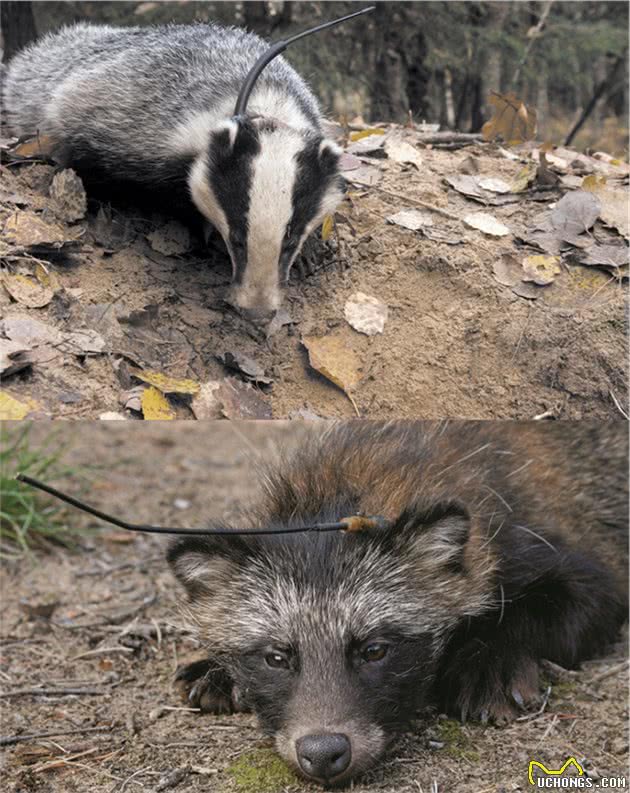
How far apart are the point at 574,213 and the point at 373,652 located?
2.11m

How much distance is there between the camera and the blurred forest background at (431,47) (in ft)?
12.1

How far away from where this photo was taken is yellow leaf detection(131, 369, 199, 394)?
104 inches

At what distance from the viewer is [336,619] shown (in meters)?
2.01

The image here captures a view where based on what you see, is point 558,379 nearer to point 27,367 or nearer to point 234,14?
point 27,367

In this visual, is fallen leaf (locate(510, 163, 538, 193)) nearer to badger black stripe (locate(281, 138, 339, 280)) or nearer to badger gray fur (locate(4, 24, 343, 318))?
badger gray fur (locate(4, 24, 343, 318))

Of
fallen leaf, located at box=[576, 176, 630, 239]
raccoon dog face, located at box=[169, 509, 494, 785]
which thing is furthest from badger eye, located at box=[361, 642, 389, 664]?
fallen leaf, located at box=[576, 176, 630, 239]

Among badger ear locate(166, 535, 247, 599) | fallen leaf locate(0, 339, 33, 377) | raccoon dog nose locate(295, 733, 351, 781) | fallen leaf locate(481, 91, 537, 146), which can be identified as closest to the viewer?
raccoon dog nose locate(295, 733, 351, 781)

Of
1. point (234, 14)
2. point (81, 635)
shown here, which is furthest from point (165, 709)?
point (234, 14)

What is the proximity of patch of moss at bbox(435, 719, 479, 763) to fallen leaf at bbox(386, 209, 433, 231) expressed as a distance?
185 cm

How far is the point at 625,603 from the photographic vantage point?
2662 millimetres

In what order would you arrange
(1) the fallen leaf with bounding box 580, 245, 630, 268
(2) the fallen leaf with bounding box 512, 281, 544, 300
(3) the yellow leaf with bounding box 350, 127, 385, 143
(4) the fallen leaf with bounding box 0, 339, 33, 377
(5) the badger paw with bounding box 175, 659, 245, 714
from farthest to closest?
(3) the yellow leaf with bounding box 350, 127, 385, 143, (1) the fallen leaf with bounding box 580, 245, 630, 268, (2) the fallen leaf with bounding box 512, 281, 544, 300, (4) the fallen leaf with bounding box 0, 339, 33, 377, (5) the badger paw with bounding box 175, 659, 245, 714

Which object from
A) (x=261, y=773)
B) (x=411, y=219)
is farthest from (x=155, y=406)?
(x=411, y=219)

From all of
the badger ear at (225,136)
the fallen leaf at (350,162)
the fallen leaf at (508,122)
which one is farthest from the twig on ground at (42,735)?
the fallen leaf at (508,122)

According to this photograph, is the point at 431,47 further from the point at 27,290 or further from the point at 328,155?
the point at 27,290
